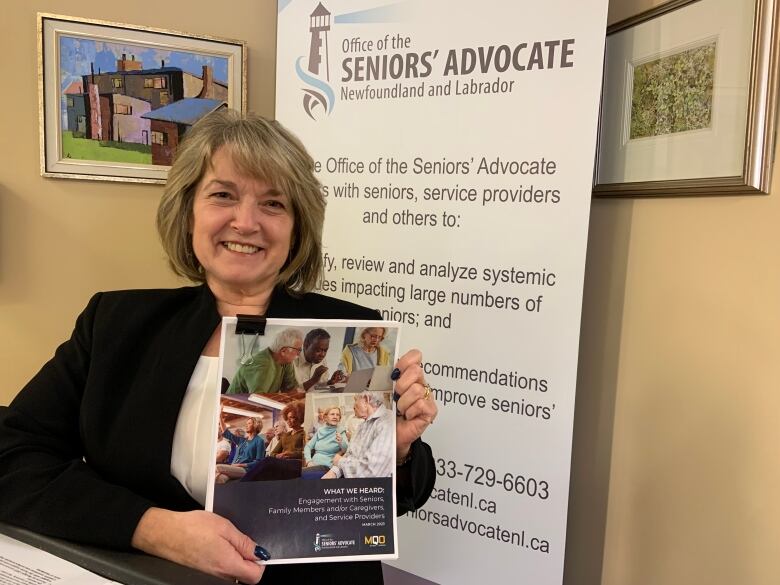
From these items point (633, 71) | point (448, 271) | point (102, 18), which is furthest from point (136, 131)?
point (633, 71)

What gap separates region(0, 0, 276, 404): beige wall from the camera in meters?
2.11

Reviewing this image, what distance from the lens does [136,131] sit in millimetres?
2254

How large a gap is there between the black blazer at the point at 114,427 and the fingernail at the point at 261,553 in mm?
194

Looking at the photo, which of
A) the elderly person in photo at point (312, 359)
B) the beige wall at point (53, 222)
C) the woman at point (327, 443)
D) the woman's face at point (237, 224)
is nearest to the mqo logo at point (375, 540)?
the woman at point (327, 443)

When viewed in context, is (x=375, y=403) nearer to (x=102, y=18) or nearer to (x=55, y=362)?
(x=55, y=362)

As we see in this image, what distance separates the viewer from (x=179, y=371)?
3.69 ft

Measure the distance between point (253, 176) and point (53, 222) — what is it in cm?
138

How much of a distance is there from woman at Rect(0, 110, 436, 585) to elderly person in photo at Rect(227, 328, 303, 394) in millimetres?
191

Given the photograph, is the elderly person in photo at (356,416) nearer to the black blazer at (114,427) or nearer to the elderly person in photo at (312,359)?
the elderly person in photo at (312,359)

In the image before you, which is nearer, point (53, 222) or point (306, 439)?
point (306, 439)

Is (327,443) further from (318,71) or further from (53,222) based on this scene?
(53,222)

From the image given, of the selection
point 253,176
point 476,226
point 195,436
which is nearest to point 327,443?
point 195,436

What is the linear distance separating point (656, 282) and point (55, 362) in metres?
1.43

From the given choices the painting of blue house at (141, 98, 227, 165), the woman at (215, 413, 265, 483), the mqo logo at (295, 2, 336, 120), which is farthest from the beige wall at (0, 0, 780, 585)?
the woman at (215, 413, 265, 483)
